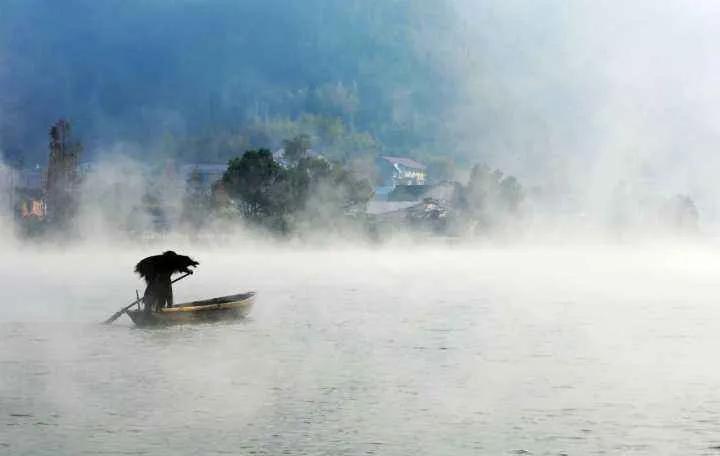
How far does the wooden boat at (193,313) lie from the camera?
2397 centimetres

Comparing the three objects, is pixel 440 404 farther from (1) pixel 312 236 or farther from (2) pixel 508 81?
(2) pixel 508 81

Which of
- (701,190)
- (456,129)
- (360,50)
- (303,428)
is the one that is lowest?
(303,428)

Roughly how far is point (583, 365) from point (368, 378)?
3.60 m

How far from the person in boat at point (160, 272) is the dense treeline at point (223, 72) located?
93.0 metres

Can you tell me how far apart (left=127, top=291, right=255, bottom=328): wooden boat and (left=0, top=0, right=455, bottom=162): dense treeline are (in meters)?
91.8

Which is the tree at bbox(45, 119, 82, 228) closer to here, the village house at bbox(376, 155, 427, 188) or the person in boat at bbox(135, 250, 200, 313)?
the village house at bbox(376, 155, 427, 188)

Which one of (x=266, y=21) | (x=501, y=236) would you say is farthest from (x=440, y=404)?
(x=266, y=21)

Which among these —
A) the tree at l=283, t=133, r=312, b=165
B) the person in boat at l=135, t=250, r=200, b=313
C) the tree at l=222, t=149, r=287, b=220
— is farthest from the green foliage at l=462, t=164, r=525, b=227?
the person in boat at l=135, t=250, r=200, b=313

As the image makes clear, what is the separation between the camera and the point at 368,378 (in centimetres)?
1842

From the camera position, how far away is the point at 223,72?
17800cm

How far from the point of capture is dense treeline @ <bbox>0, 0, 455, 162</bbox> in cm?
14162

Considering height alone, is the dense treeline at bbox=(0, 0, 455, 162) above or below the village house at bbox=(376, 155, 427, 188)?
above

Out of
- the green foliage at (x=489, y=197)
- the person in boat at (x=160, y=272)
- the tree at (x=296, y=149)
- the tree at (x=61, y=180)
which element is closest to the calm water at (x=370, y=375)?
the person in boat at (x=160, y=272)

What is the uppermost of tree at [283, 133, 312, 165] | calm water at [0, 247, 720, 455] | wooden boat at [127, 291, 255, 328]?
tree at [283, 133, 312, 165]
